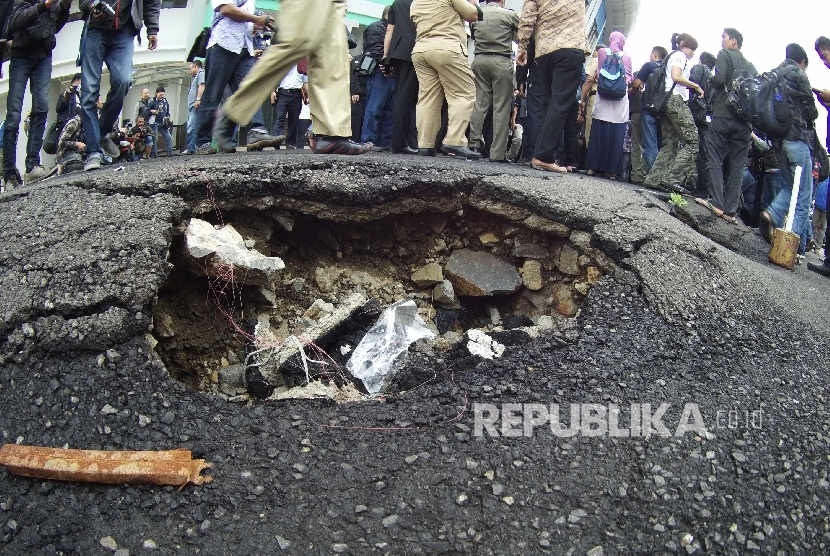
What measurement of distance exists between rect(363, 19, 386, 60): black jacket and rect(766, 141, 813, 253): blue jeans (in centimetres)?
425

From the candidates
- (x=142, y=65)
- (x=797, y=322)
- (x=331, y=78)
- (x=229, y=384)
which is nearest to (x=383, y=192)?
(x=331, y=78)

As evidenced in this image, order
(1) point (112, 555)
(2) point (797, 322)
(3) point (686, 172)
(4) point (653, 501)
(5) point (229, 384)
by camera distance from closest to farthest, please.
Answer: (1) point (112, 555), (4) point (653, 501), (5) point (229, 384), (2) point (797, 322), (3) point (686, 172)

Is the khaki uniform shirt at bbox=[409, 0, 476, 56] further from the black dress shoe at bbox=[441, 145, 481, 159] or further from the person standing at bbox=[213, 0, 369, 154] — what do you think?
the person standing at bbox=[213, 0, 369, 154]

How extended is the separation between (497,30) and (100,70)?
3.65 meters


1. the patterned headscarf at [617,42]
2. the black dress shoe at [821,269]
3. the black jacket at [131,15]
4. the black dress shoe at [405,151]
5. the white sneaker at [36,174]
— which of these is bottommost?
the white sneaker at [36,174]

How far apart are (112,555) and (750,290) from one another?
337cm

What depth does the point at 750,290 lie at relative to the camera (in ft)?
11.4

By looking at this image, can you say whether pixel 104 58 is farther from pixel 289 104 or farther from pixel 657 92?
pixel 657 92

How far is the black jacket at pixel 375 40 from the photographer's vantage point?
6691 millimetres

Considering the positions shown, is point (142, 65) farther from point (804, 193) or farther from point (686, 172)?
point (804, 193)

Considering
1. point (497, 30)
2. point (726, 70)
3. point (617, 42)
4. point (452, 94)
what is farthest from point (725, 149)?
point (452, 94)

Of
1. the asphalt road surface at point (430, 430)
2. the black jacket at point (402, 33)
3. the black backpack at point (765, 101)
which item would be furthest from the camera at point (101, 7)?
the black backpack at point (765, 101)

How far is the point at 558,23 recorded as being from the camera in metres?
5.33

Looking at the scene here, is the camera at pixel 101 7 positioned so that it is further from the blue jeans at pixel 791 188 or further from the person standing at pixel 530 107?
the blue jeans at pixel 791 188
